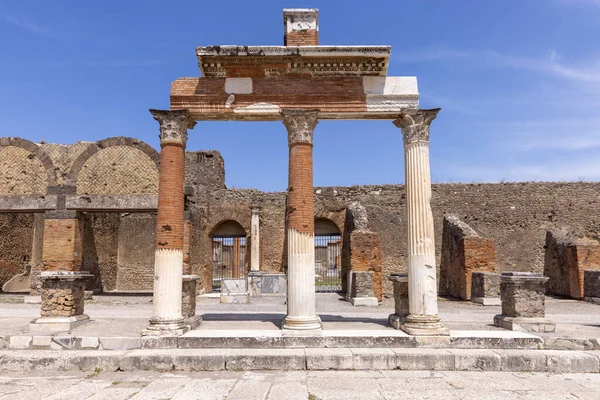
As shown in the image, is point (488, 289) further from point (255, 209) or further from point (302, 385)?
point (302, 385)

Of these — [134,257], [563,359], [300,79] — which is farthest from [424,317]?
[134,257]

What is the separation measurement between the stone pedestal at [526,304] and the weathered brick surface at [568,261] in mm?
8764

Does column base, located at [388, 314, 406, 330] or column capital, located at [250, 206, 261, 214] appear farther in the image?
column capital, located at [250, 206, 261, 214]

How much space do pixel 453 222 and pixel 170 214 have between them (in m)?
Result: 12.4

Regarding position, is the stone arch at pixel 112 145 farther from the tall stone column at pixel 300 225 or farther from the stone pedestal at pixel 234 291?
the tall stone column at pixel 300 225

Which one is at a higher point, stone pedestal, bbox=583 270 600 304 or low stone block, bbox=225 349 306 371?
stone pedestal, bbox=583 270 600 304

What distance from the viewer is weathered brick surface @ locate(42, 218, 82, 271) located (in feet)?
46.9

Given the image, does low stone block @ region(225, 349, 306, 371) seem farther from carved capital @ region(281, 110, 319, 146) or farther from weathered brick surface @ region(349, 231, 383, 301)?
weathered brick surface @ region(349, 231, 383, 301)

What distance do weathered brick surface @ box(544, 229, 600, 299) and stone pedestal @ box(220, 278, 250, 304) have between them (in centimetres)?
1169

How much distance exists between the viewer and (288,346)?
6.76m

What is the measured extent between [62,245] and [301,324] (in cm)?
1092

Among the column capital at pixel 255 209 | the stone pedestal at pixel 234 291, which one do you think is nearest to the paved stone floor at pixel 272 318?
the stone pedestal at pixel 234 291

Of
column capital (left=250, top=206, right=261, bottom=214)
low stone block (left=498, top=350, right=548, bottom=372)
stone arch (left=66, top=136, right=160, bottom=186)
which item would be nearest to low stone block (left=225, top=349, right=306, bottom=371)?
low stone block (left=498, top=350, right=548, bottom=372)

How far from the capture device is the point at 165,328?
23.1ft
